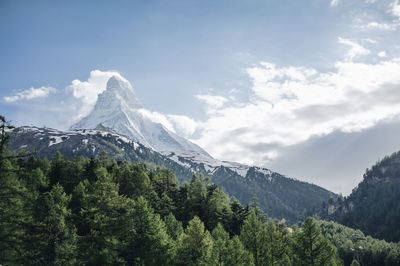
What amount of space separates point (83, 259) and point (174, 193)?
5534cm

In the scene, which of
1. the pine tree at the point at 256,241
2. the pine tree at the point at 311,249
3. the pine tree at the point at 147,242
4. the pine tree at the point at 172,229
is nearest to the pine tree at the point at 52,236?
the pine tree at the point at 147,242

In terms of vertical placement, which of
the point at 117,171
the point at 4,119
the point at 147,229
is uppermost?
the point at 117,171

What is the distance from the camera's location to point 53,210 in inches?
1555

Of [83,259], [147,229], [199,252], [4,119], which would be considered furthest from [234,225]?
[4,119]

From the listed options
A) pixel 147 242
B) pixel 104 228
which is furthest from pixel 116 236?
pixel 147 242

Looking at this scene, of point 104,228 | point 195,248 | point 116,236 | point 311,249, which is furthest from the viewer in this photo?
point 311,249

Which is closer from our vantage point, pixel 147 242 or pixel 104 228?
pixel 104 228

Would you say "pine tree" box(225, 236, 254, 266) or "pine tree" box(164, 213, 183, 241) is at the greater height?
"pine tree" box(164, 213, 183, 241)

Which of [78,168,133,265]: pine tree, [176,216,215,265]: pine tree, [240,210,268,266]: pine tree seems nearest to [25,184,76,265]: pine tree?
[78,168,133,265]: pine tree

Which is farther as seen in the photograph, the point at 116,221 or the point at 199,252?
the point at 199,252

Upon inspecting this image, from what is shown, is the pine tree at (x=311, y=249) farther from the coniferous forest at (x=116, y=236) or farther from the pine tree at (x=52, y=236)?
the pine tree at (x=52, y=236)

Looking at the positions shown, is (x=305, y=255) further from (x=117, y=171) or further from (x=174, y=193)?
(x=117, y=171)

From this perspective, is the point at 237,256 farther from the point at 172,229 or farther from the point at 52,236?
the point at 52,236

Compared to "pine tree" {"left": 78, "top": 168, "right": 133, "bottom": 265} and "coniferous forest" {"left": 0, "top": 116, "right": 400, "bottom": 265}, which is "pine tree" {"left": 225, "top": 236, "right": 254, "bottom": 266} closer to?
"coniferous forest" {"left": 0, "top": 116, "right": 400, "bottom": 265}
